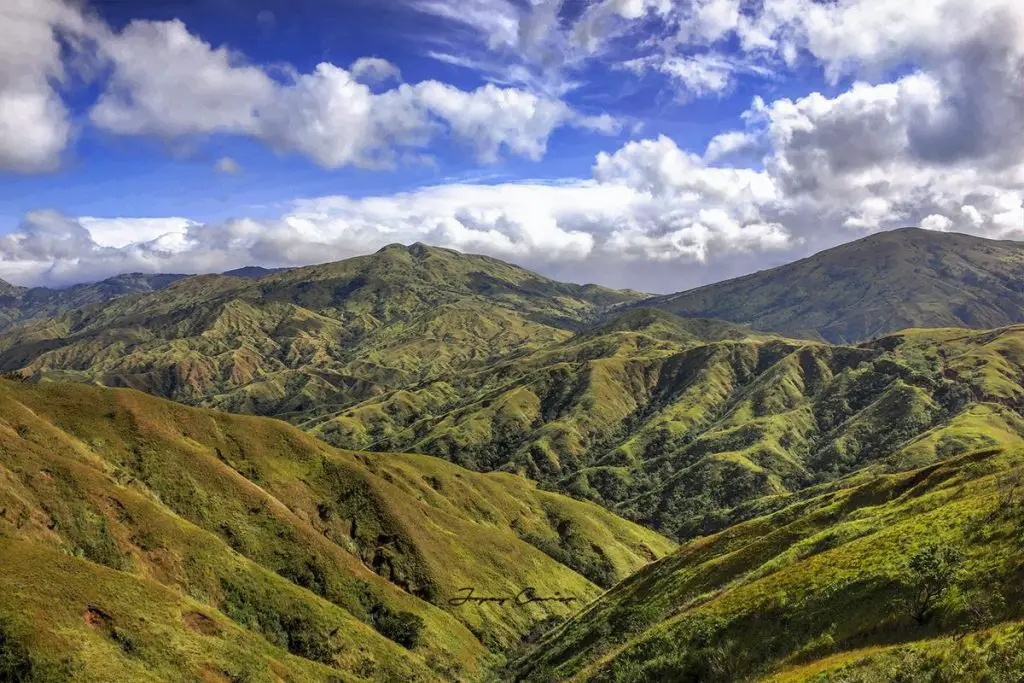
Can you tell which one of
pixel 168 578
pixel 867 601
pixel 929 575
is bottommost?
pixel 168 578

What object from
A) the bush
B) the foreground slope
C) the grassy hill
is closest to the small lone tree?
the foreground slope

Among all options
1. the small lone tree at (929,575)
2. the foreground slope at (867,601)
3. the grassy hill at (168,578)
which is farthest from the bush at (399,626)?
the small lone tree at (929,575)

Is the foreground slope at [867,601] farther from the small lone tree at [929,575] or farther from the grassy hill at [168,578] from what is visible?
the grassy hill at [168,578]

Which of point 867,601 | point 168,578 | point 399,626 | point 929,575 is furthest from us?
point 399,626

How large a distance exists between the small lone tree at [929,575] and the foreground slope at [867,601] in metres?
0.14

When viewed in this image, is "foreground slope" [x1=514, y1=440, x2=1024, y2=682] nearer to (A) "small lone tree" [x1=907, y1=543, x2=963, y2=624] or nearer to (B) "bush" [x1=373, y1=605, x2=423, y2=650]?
(A) "small lone tree" [x1=907, y1=543, x2=963, y2=624]

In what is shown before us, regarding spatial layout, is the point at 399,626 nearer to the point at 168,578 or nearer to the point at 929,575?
the point at 168,578

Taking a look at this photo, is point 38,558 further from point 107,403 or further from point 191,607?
point 107,403

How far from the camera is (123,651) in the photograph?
103 m

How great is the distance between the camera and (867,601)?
63438 millimetres

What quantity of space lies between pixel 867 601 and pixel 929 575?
611 cm

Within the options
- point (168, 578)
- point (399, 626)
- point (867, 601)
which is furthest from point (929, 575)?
point (399, 626)

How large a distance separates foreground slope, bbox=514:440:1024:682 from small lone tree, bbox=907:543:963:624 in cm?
14

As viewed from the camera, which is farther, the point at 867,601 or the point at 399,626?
the point at 399,626
